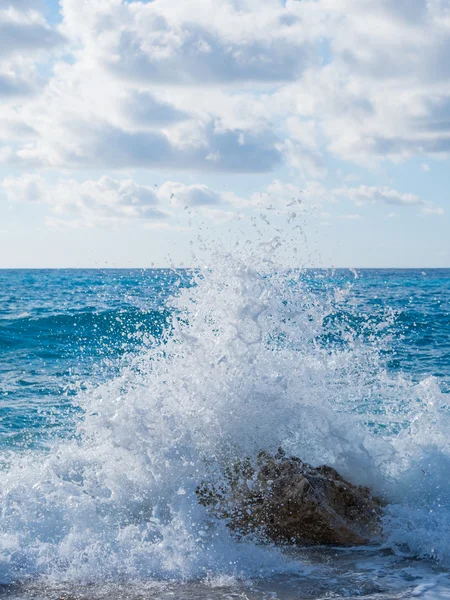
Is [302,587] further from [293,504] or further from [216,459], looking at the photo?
[216,459]

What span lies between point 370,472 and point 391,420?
6.57 feet

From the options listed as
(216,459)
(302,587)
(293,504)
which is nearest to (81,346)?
(216,459)

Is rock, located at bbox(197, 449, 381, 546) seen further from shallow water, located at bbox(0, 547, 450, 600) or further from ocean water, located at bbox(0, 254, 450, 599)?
shallow water, located at bbox(0, 547, 450, 600)

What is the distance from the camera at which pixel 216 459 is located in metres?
5.36

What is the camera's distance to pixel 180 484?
16.7 feet

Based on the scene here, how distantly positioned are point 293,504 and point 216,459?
842mm

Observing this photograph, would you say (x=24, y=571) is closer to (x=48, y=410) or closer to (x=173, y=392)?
(x=173, y=392)

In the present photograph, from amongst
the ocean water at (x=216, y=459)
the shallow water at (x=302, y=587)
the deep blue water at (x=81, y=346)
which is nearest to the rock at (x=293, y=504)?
the ocean water at (x=216, y=459)

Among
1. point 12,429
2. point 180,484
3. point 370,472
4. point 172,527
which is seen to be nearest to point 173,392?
point 180,484

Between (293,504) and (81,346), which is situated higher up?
(81,346)

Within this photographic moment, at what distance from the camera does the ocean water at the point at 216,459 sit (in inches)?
168

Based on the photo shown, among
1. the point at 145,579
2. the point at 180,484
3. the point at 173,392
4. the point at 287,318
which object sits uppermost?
the point at 287,318

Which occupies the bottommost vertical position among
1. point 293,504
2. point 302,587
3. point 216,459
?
point 302,587

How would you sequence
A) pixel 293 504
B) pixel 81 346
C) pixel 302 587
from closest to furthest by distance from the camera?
pixel 302 587
pixel 293 504
pixel 81 346
